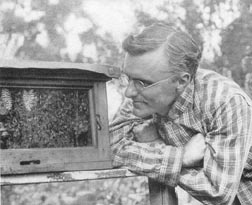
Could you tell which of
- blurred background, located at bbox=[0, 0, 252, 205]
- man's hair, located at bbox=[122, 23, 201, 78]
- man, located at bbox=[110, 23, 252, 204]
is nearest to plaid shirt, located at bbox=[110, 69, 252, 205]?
man, located at bbox=[110, 23, 252, 204]

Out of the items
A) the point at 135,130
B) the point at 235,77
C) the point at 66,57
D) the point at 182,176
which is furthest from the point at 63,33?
the point at 182,176

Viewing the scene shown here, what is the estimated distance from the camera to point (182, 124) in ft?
8.26

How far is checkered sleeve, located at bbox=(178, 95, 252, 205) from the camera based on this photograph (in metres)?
2.33

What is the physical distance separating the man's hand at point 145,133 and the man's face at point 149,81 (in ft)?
0.31

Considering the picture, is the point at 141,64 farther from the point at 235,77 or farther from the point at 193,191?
the point at 235,77

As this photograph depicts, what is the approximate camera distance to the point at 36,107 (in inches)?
85.7

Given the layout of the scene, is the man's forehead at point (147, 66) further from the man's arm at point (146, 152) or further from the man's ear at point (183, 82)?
the man's arm at point (146, 152)

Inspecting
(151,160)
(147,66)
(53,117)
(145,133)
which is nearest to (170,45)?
(147,66)

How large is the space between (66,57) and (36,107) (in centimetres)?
243

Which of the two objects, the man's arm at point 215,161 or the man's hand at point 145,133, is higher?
the man's hand at point 145,133

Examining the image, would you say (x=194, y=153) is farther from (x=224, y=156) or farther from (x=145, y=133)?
(x=145, y=133)

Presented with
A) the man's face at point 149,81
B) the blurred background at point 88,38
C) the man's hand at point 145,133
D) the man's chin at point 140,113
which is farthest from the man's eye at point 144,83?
the blurred background at point 88,38

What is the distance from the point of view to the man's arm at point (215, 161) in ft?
7.66

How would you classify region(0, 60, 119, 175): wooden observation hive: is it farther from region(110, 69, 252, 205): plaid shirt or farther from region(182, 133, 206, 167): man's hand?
region(182, 133, 206, 167): man's hand
